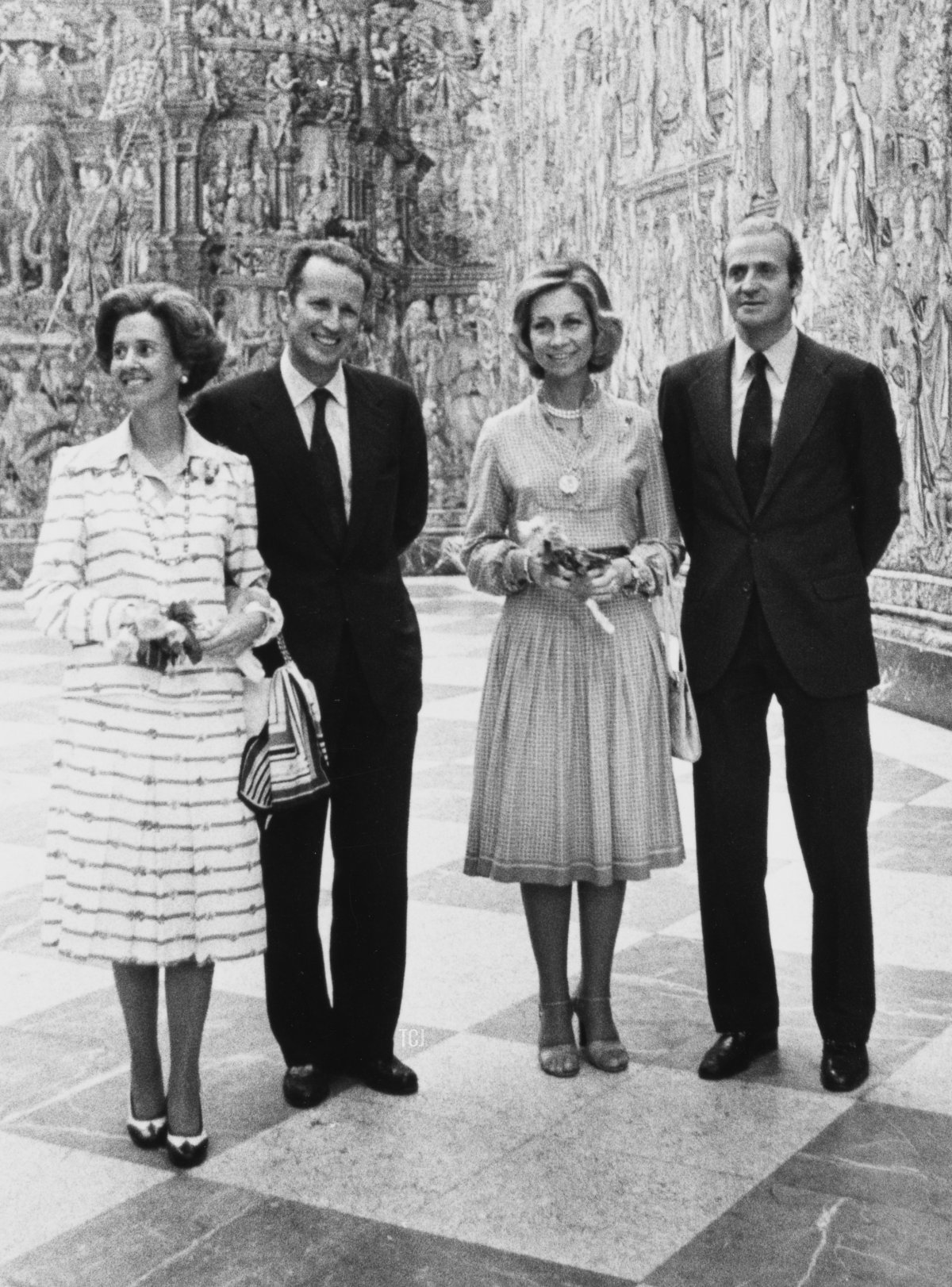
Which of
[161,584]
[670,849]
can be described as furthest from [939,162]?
[161,584]

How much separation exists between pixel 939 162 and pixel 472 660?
5115mm

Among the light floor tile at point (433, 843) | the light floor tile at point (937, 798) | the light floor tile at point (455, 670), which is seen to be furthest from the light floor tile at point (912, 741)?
the light floor tile at point (455, 670)

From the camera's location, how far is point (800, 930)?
556cm

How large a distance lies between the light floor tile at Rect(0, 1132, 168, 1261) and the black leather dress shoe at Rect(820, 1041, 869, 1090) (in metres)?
1.68

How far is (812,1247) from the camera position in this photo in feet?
10.4

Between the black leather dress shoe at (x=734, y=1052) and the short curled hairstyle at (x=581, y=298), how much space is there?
6.07 ft

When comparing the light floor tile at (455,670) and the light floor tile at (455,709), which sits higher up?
the light floor tile at (455,670)

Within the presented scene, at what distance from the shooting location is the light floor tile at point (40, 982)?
4.86 m

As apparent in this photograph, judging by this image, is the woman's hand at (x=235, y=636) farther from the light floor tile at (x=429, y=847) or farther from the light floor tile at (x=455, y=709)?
the light floor tile at (x=455, y=709)

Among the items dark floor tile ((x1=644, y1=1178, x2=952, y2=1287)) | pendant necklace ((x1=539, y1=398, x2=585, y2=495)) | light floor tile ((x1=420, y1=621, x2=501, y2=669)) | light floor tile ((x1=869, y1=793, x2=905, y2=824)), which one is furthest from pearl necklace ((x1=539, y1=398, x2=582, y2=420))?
light floor tile ((x1=420, y1=621, x2=501, y2=669))

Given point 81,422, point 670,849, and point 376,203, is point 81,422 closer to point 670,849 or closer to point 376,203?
point 376,203

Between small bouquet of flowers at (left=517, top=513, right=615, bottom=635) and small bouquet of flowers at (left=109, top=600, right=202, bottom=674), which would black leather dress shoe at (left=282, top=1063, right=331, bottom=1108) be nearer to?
small bouquet of flowers at (left=109, top=600, right=202, bottom=674)

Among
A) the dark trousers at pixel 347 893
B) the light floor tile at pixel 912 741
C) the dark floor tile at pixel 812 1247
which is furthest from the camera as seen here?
the light floor tile at pixel 912 741

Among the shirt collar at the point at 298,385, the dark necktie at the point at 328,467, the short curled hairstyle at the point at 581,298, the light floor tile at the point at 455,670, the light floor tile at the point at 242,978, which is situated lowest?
the light floor tile at the point at 242,978
